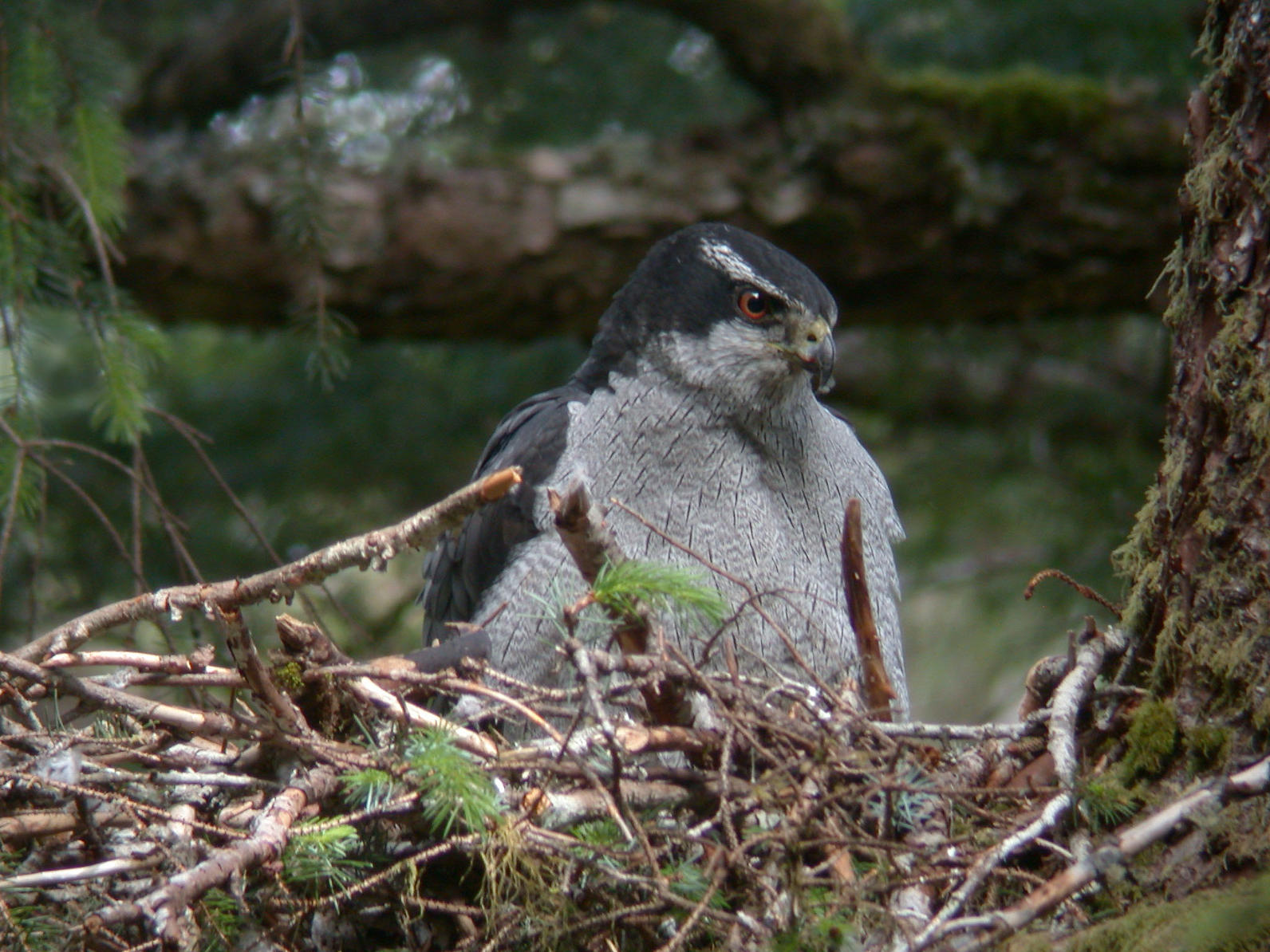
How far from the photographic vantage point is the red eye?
11.0ft

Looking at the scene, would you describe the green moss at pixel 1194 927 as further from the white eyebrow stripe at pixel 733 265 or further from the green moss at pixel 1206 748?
the white eyebrow stripe at pixel 733 265

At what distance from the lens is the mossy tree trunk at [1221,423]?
2.18 metres

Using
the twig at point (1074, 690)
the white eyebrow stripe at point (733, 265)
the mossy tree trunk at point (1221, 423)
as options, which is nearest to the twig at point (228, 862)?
the twig at point (1074, 690)

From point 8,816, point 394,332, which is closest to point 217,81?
point 394,332

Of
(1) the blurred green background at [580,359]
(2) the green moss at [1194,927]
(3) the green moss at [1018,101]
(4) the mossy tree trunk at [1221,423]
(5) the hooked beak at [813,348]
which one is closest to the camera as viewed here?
(2) the green moss at [1194,927]

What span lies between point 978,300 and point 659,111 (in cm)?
167

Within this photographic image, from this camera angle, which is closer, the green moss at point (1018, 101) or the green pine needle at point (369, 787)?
the green pine needle at point (369, 787)

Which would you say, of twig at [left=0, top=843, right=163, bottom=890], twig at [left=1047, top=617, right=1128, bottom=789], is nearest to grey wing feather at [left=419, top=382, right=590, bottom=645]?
twig at [left=0, top=843, right=163, bottom=890]

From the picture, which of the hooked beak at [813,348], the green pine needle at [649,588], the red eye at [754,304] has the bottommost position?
the green pine needle at [649,588]

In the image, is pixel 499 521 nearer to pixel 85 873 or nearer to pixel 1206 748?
pixel 85 873

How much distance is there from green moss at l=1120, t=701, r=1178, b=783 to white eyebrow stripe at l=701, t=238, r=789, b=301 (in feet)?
4.74

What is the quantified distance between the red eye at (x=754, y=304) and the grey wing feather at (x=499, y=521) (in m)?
0.48

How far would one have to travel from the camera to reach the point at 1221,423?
89.6 inches

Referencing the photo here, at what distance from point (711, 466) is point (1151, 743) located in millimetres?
1352
